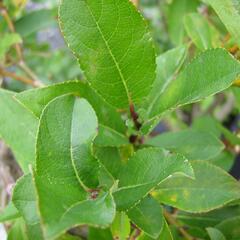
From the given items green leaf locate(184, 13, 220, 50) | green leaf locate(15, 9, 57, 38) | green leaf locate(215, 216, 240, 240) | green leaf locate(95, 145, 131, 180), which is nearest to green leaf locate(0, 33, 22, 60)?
green leaf locate(15, 9, 57, 38)

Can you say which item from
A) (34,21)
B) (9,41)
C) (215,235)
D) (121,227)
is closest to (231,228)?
(215,235)

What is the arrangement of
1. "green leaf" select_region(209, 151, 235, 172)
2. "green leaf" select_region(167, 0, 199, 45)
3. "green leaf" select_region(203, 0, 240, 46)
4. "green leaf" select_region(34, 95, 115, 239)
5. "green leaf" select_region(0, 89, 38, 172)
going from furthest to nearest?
"green leaf" select_region(167, 0, 199, 45) → "green leaf" select_region(209, 151, 235, 172) → "green leaf" select_region(0, 89, 38, 172) → "green leaf" select_region(203, 0, 240, 46) → "green leaf" select_region(34, 95, 115, 239)

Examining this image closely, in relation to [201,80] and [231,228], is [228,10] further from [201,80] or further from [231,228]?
[231,228]

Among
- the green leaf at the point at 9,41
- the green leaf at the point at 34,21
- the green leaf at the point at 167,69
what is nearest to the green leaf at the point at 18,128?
the green leaf at the point at 167,69

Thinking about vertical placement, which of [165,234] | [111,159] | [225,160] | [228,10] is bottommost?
[225,160]

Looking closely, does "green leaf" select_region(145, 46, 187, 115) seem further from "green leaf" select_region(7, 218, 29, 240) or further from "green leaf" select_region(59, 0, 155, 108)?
"green leaf" select_region(7, 218, 29, 240)

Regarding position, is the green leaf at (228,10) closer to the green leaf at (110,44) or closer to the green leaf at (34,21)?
the green leaf at (110,44)

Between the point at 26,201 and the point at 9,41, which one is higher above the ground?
the point at 9,41
